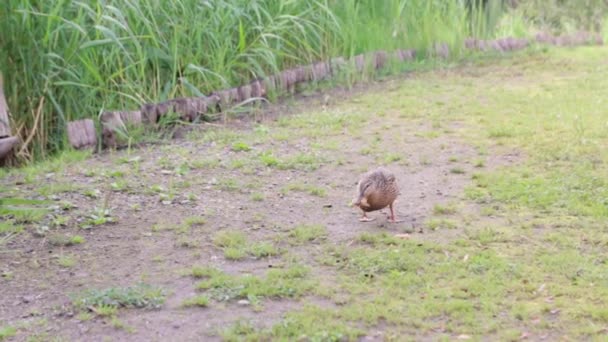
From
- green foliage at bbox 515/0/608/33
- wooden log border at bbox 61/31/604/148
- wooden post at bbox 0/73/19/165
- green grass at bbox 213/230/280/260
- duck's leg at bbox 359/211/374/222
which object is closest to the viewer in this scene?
green grass at bbox 213/230/280/260

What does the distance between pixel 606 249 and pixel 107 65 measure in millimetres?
4577

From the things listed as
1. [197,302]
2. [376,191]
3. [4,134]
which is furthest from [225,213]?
[4,134]

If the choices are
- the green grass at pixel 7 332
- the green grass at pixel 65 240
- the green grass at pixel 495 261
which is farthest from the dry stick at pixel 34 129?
the green grass at pixel 7 332

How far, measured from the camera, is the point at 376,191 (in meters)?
5.10

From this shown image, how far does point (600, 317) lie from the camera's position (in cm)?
382

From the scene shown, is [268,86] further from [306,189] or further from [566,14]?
[566,14]

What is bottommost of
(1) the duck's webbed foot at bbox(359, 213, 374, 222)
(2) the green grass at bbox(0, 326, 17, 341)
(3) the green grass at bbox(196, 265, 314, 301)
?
(1) the duck's webbed foot at bbox(359, 213, 374, 222)

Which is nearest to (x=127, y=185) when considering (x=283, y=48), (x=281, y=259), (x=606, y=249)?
(x=281, y=259)

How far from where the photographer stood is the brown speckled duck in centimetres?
510

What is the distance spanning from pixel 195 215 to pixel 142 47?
2.88 metres

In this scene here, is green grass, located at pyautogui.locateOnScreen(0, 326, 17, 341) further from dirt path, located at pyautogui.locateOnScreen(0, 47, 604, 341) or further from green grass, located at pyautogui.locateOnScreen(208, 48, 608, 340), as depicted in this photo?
green grass, located at pyautogui.locateOnScreen(208, 48, 608, 340)

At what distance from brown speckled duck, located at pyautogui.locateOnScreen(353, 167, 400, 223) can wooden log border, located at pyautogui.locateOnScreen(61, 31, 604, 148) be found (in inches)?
107

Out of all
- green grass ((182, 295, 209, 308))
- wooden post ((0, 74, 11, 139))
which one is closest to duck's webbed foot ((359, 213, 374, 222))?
green grass ((182, 295, 209, 308))

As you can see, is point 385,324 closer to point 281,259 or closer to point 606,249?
point 281,259
